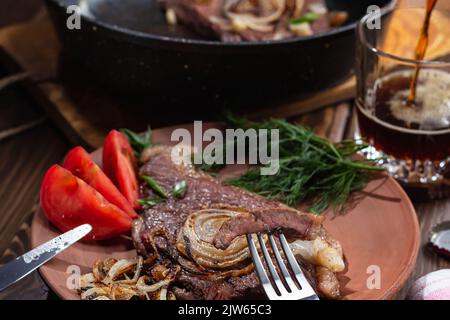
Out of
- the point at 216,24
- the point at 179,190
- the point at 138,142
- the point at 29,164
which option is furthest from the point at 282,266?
the point at 216,24

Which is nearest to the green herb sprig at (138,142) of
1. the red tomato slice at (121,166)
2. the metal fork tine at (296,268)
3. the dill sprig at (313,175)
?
the red tomato slice at (121,166)

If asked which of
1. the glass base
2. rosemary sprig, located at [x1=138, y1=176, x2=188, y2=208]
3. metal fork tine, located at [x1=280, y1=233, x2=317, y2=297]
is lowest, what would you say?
the glass base

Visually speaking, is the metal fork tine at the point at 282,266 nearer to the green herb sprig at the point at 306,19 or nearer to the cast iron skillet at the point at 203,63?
the cast iron skillet at the point at 203,63

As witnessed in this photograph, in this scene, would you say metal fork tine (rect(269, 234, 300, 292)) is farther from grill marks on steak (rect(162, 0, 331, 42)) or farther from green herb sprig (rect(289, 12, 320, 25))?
green herb sprig (rect(289, 12, 320, 25))

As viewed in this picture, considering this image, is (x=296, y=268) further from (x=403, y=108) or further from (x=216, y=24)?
(x=216, y=24)

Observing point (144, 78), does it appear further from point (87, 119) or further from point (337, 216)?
point (337, 216)

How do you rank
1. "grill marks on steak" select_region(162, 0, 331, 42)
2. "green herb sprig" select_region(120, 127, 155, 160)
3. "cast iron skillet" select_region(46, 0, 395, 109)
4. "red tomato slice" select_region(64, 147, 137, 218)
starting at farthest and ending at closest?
"grill marks on steak" select_region(162, 0, 331, 42)
"cast iron skillet" select_region(46, 0, 395, 109)
"green herb sprig" select_region(120, 127, 155, 160)
"red tomato slice" select_region(64, 147, 137, 218)

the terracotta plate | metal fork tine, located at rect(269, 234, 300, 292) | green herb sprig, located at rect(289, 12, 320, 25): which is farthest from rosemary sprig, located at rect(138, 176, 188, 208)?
green herb sprig, located at rect(289, 12, 320, 25)
